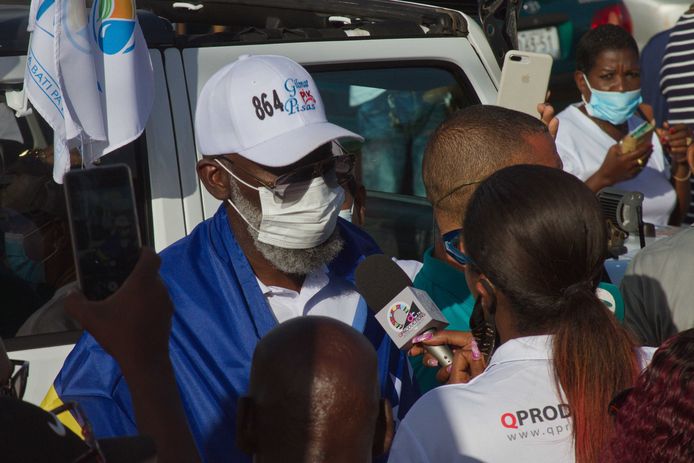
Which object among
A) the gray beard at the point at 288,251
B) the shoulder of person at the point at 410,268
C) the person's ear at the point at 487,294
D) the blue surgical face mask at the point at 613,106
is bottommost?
the blue surgical face mask at the point at 613,106

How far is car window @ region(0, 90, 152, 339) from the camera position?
323 centimetres

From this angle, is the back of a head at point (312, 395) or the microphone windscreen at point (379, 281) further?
the microphone windscreen at point (379, 281)

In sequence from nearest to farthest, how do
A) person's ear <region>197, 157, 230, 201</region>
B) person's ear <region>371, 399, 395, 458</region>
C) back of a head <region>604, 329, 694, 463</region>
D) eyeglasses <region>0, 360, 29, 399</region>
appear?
1. back of a head <region>604, 329, 694, 463</region>
2. person's ear <region>371, 399, 395, 458</region>
3. eyeglasses <region>0, 360, 29, 399</region>
4. person's ear <region>197, 157, 230, 201</region>

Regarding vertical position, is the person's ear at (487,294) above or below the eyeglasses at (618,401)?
above

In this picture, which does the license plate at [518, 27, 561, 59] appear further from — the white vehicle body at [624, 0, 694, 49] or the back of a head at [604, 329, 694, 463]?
the back of a head at [604, 329, 694, 463]

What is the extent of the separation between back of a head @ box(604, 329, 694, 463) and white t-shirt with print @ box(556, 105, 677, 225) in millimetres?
3138

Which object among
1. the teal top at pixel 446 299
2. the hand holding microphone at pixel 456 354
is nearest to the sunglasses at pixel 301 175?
the teal top at pixel 446 299

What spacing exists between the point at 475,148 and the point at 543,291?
80cm

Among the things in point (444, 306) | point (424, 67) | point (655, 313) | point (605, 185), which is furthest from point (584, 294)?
point (605, 185)

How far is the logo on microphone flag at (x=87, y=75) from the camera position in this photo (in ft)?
10.3

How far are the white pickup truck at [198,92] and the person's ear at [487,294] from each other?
1.32m

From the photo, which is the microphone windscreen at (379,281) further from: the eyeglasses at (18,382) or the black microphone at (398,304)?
the eyeglasses at (18,382)

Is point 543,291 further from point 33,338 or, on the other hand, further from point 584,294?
point 33,338

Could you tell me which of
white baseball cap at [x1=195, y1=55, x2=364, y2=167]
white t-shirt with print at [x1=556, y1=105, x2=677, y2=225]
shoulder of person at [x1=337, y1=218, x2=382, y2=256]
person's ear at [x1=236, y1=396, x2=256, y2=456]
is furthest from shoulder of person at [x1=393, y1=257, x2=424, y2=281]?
white t-shirt with print at [x1=556, y1=105, x2=677, y2=225]
